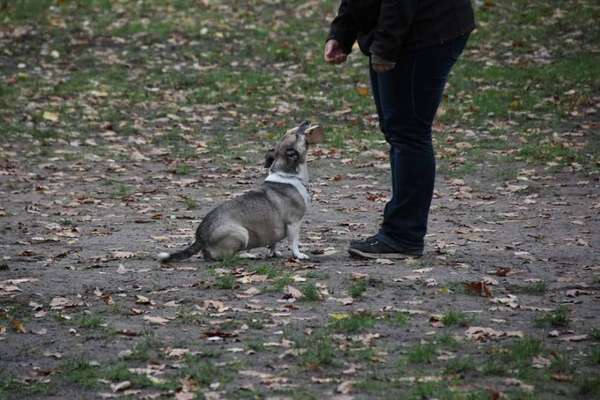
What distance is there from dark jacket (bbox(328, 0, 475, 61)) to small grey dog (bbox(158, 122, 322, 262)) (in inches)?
47.8

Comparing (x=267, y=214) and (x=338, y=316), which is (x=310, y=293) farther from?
(x=267, y=214)

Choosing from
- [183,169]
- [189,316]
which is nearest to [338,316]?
[189,316]

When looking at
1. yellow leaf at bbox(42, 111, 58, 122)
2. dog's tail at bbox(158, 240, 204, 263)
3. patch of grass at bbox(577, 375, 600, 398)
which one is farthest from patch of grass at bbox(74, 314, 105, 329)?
yellow leaf at bbox(42, 111, 58, 122)

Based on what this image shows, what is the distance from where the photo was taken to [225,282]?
653 centimetres

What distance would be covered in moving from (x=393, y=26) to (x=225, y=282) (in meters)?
2.03

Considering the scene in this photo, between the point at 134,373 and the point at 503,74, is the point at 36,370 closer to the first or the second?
the point at 134,373

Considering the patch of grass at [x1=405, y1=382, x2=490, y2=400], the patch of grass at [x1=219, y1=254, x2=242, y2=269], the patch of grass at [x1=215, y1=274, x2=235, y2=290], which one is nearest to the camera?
the patch of grass at [x1=405, y1=382, x2=490, y2=400]

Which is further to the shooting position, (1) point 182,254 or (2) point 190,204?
(2) point 190,204

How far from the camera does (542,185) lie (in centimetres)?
1061

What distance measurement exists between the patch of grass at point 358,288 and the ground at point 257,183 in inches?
0.5

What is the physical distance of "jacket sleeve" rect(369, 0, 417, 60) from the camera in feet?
20.6

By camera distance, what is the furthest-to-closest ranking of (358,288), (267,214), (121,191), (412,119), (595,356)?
1. (121,191)
2. (267,214)
3. (412,119)
4. (358,288)
5. (595,356)

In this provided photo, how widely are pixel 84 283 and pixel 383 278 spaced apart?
2091mm

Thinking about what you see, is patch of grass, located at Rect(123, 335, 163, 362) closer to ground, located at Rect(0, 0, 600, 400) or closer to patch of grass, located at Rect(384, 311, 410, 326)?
ground, located at Rect(0, 0, 600, 400)
